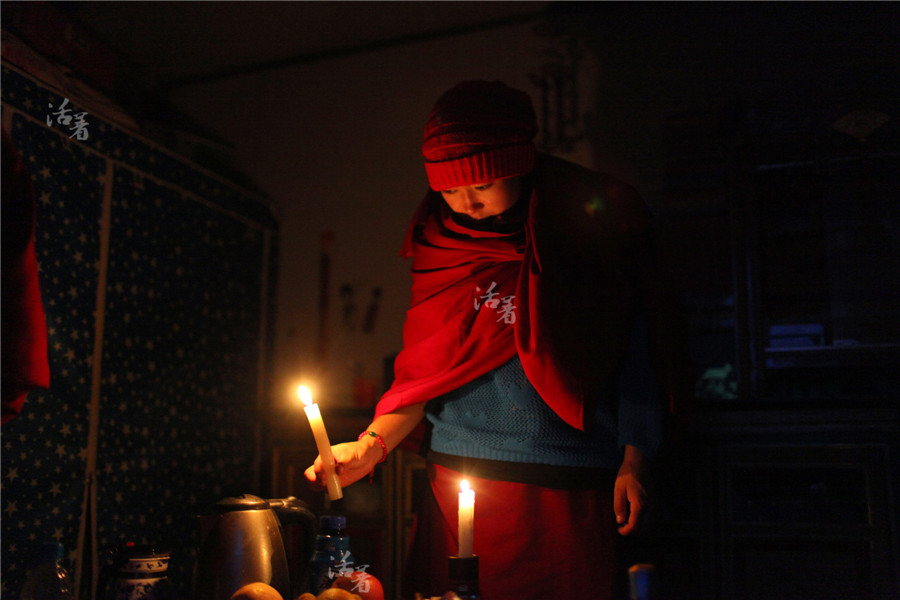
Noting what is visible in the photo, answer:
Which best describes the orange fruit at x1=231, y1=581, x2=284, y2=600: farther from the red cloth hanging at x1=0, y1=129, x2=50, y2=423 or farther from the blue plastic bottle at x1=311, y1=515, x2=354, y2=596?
the red cloth hanging at x1=0, y1=129, x2=50, y2=423

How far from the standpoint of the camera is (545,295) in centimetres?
131

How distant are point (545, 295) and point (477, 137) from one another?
333 mm

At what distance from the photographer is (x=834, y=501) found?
1797 mm

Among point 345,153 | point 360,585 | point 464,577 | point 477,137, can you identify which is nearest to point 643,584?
point 464,577

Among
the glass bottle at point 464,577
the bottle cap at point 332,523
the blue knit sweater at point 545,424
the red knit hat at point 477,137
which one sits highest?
the red knit hat at point 477,137

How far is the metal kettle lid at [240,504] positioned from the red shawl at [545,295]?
361 millimetres

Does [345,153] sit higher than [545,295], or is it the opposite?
[345,153]

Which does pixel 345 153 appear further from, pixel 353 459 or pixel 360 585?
pixel 360 585

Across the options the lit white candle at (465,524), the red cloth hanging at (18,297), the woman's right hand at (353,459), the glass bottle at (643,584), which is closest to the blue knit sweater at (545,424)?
the woman's right hand at (353,459)

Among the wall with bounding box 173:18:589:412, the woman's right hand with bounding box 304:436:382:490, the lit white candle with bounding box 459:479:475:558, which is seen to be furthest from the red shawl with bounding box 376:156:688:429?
the wall with bounding box 173:18:589:412

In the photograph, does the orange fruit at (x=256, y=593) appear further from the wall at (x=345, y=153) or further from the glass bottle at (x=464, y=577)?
the wall at (x=345, y=153)

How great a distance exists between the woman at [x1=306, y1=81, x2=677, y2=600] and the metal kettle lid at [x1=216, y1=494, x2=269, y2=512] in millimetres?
95

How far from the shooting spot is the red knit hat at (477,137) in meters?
1.34

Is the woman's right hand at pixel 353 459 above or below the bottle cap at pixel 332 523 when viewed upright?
above
